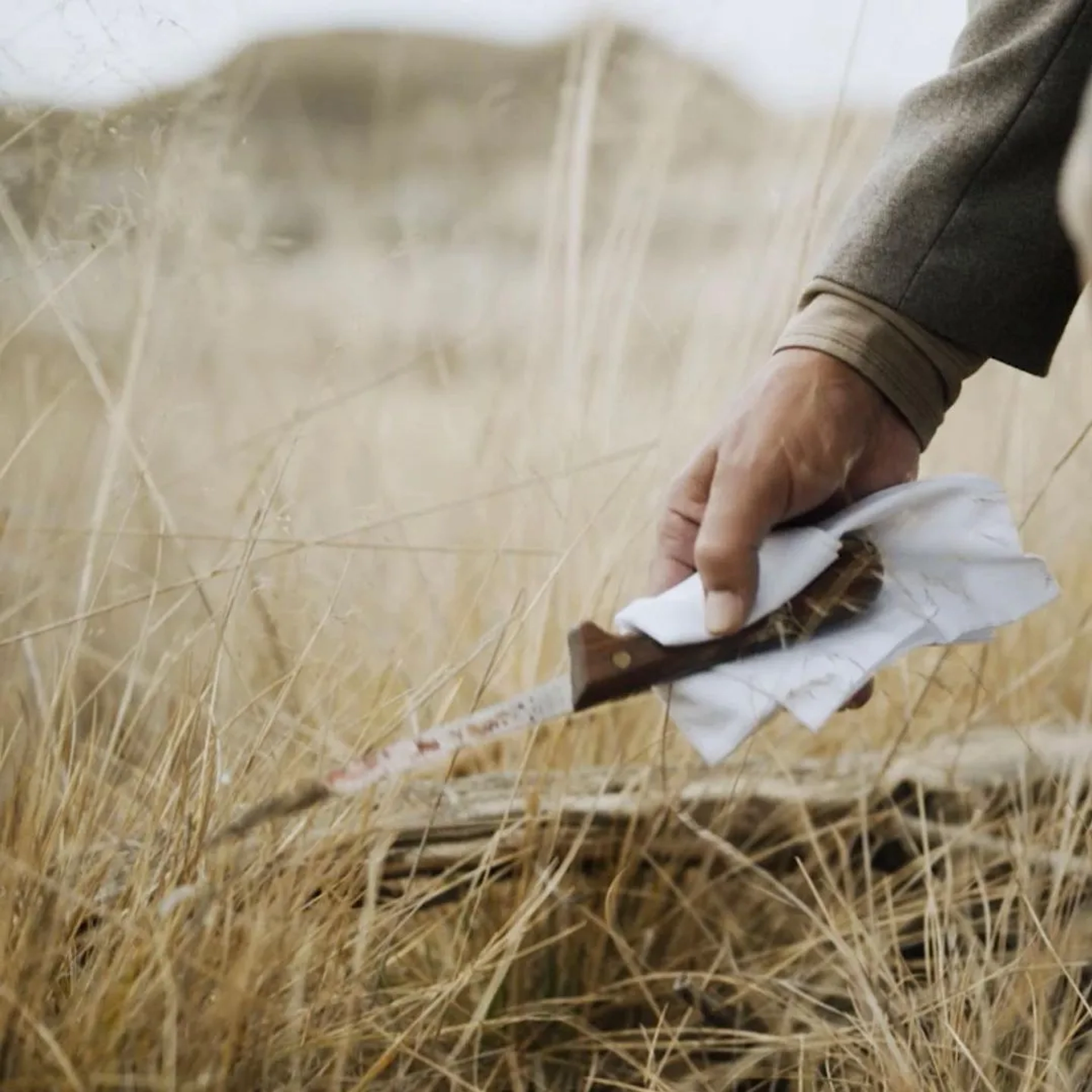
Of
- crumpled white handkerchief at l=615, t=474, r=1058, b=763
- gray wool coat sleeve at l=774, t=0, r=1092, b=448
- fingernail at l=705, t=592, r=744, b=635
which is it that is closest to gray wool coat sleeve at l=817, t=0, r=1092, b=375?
gray wool coat sleeve at l=774, t=0, r=1092, b=448

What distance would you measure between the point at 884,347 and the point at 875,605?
17 cm

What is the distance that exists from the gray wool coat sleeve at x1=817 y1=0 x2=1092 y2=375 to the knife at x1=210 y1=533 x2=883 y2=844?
170mm

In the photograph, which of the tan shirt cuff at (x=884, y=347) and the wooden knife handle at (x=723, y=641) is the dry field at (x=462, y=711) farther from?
the tan shirt cuff at (x=884, y=347)

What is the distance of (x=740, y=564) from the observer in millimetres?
703

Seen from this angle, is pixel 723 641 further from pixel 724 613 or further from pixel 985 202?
pixel 985 202

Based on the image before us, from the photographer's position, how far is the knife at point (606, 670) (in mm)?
620

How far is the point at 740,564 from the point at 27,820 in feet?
1.42

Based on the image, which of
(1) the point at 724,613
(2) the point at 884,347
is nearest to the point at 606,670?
(1) the point at 724,613

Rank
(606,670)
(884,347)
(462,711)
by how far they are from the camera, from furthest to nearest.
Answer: (462,711) → (884,347) → (606,670)

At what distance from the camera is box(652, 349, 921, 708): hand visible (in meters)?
0.71

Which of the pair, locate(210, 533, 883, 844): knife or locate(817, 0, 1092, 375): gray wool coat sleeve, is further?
locate(817, 0, 1092, 375): gray wool coat sleeve

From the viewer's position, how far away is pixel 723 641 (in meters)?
0.72

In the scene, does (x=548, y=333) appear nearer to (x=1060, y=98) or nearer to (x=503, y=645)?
(x=503, y=645)

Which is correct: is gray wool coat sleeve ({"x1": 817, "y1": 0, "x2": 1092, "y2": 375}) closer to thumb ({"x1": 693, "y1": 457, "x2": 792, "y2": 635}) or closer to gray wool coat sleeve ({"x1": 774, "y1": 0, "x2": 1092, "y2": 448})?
gray wool coat sleeve ({"x1": 774, "y1": 0, "x2": 1092, "y2": 448})
